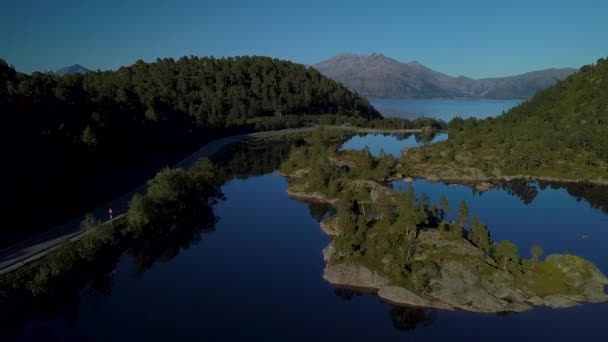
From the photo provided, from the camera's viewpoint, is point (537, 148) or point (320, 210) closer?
point (320, 210)

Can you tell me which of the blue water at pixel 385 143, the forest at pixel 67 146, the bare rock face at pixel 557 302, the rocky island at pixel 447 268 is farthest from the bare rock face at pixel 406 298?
the blue water at pixel 385 143

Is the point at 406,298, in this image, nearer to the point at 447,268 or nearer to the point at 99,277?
the point at 447,268

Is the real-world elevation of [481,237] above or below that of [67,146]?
below

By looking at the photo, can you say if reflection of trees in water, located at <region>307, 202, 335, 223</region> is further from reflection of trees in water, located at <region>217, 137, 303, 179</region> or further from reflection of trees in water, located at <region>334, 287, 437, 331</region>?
reflection of trees in water, located at <region>217, 137, 303, 179</region>

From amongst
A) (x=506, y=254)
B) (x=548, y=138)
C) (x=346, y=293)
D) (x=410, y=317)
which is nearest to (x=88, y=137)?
(x=346, y=293)

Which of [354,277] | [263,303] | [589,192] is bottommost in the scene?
[589,192]

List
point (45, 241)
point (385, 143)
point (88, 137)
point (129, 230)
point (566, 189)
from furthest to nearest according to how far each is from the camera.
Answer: point (385, 143)
point (566, 189)
point (88, 137)
point (129, 230)
point (45, 241)

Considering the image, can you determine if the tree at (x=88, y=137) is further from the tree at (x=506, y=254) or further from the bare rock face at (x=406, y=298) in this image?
the tree at (x=506, y=254)
